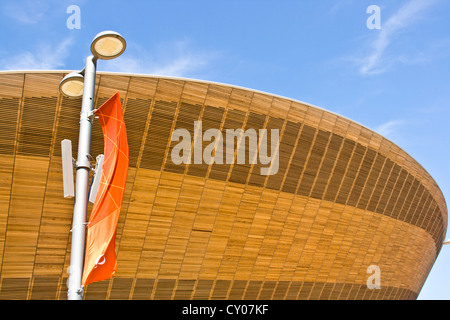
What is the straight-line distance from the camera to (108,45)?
6.81 metres

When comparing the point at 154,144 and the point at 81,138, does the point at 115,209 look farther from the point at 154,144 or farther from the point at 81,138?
the point at 154,144

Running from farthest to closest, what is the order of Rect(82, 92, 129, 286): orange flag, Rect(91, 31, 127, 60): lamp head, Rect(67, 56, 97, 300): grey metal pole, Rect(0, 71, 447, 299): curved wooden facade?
Rect(0, 71, 447, 299): curved wooden facade < Rect(91, 31, 127, 60): lamp head < Rect(82, 92, 129, 286): orange flag < Rect(67, 56, 97, 300): grey metal pole

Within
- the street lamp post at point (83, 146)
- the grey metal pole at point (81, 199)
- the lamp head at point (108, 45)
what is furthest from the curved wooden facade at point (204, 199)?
the grey metal pole at point (81, 199)

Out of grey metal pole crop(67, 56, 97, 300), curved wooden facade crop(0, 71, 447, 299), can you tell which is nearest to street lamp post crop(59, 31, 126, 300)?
grey metal pole crop(67, 56, 97, 300)

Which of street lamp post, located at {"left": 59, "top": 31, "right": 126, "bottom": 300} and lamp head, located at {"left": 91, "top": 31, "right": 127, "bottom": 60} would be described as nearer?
street lamp post, located at {"left": 59, "top": 31, "right": 126, "bottom": 300}

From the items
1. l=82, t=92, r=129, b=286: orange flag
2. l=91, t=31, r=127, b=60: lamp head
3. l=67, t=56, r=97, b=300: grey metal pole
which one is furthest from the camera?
l=91, t=31, r=127, b=60: lamp head

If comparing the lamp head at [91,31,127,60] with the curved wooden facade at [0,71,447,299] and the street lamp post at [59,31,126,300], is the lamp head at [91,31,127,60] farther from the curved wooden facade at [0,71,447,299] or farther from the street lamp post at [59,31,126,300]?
the curved wooden facade at [0,71,447,299]

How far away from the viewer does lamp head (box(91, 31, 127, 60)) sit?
6.64 m

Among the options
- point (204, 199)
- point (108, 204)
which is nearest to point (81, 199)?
point (108, 204)

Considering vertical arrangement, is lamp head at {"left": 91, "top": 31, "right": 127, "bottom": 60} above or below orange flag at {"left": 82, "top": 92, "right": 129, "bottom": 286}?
above

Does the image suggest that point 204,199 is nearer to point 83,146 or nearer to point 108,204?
point 108,204
